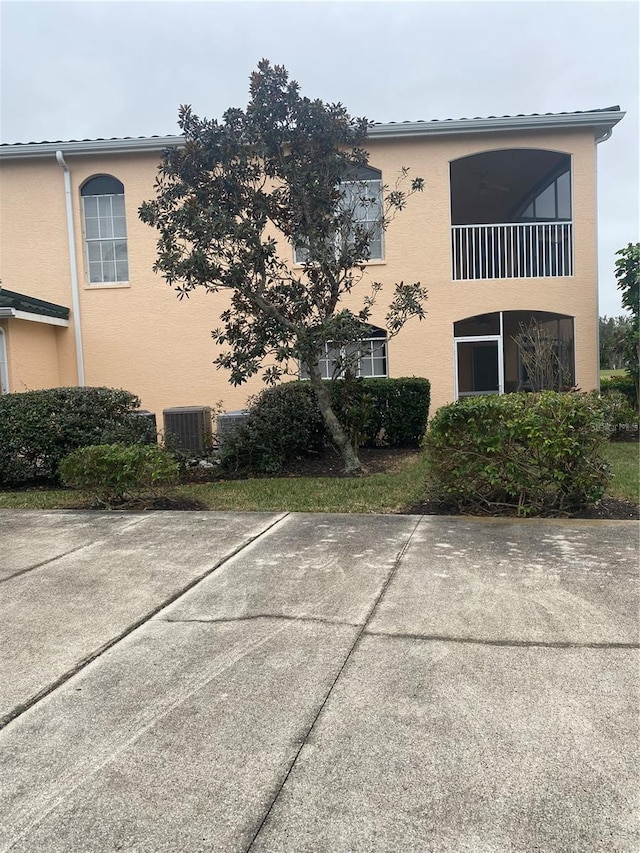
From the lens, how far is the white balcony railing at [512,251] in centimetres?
1294

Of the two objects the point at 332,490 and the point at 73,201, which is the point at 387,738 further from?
the point at 73,201

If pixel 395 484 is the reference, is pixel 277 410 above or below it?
above

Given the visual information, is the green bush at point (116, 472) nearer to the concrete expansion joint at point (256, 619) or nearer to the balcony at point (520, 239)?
the concrete expansion joint at point (256, 619)

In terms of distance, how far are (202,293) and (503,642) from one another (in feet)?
35.3

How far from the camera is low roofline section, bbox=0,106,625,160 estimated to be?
1205cm

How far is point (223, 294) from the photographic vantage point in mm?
13156

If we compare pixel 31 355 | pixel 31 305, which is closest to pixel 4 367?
pixel 31 355

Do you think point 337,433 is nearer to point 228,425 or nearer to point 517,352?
point 228,425

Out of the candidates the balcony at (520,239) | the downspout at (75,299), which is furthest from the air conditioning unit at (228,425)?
the balcony at (520,239)

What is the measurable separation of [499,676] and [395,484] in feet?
16.4

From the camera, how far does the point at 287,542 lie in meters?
5.66

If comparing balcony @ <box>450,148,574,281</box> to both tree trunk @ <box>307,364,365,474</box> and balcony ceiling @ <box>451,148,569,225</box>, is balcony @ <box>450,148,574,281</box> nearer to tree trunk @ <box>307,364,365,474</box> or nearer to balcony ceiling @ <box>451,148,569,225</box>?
balcony ceiling @ <box>451,148,569,225</box>

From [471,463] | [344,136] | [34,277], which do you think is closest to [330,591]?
[471,463]

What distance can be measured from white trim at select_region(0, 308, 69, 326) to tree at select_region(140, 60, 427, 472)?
3831 mm
